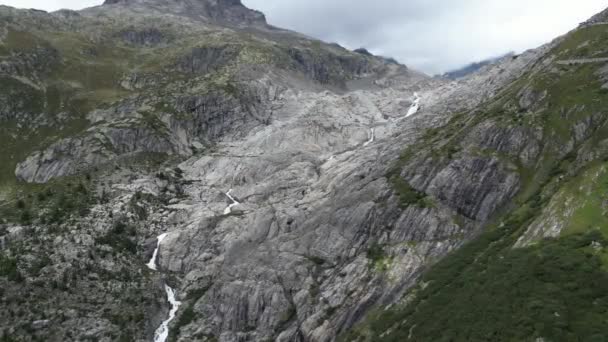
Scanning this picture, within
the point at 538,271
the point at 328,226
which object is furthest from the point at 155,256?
the point at 538,271

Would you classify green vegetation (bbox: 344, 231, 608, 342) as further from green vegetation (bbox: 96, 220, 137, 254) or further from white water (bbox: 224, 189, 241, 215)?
green vegetation (bbox: 96, 220, 137, 254)

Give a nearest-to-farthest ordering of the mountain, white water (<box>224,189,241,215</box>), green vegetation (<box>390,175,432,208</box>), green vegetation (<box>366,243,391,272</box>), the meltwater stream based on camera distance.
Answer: the mountain
green vegetation (<box>366,243,391,272</box>)
the meltwater stream
green vegetation (<box>390,175,432,208</box>)
white water (<box>224,189,241,215</box>)

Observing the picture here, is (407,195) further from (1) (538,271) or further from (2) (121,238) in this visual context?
(2) (121,238)

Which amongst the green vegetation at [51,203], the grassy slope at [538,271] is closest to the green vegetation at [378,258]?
the grassy slope at [538,271]

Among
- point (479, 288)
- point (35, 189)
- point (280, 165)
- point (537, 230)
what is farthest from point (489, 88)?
point (35, 189)

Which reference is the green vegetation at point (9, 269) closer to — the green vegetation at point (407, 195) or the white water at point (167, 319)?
the white water at point (167, 319)

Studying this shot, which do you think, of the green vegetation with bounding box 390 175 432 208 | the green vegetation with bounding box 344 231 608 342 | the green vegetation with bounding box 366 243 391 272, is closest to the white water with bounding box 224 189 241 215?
the green vegetation with bounding box 390 175 432 208

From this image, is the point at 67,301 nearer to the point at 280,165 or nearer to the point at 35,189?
the point at 35,189
